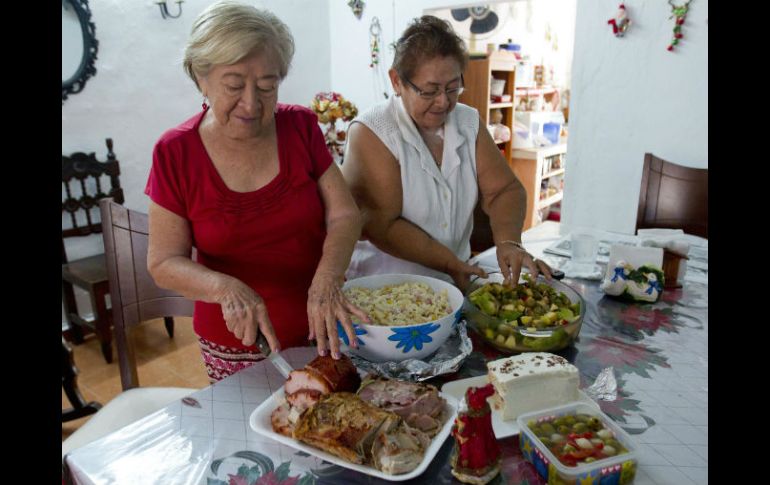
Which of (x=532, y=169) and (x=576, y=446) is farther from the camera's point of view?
(x=532, y=169)

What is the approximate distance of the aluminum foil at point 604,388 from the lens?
1.10 meters

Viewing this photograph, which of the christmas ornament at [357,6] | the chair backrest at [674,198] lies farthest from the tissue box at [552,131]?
the chair backrest at [674,198]

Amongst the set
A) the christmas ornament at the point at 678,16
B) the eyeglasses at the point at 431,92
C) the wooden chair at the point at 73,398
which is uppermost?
the christmas ornament at the point at 678,16

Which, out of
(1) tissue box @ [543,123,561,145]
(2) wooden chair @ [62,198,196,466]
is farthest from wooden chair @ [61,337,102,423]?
(1) tissue box @ [543,123,561,145]

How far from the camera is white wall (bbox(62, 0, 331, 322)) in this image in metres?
3.30

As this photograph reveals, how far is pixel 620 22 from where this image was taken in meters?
3.30

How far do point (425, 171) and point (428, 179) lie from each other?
30 mm

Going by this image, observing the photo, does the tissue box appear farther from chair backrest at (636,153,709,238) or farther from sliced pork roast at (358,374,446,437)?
sliced pork roast at (358,374,446,437)

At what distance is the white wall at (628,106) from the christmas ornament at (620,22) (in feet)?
0.12

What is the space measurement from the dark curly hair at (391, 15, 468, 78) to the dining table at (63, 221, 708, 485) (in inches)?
33.1

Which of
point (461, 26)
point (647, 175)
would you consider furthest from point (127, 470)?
point (461, 26)

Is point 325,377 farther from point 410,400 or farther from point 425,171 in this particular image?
point 425,171

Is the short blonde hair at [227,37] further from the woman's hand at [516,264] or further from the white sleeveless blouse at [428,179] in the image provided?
the woman's hand at [516,264]

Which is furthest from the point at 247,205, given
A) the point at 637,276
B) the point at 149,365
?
the point at 149,365
